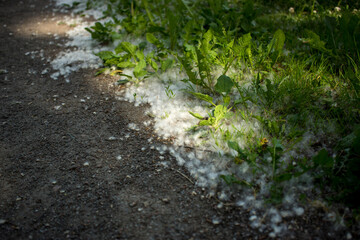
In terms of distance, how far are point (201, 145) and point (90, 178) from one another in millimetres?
815

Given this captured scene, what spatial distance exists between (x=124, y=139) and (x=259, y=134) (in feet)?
3.40

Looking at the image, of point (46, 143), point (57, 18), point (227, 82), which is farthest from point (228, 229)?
point (57, 18)

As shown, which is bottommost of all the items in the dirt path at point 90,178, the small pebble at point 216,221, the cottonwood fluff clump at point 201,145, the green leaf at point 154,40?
the dirt path at point 90,178

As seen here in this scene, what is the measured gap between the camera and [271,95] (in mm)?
2016

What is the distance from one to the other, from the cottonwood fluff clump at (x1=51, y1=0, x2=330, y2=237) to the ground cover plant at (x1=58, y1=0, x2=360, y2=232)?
1cm

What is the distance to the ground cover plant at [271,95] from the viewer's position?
158 cm

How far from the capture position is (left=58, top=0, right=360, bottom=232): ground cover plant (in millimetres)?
1576

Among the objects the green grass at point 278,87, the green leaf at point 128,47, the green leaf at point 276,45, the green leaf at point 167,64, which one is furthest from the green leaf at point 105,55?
the green leaf at point 276,45

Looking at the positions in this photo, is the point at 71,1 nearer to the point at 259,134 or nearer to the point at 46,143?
the point at 46,143

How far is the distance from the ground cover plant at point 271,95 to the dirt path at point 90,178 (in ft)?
0.71

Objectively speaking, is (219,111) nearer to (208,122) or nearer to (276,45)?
(208,122)

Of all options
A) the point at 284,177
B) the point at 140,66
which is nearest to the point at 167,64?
the point at 140,66

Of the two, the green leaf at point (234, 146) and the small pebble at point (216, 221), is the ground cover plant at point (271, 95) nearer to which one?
the green leaf at point (234, 146)

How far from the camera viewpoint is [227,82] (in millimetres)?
2053
